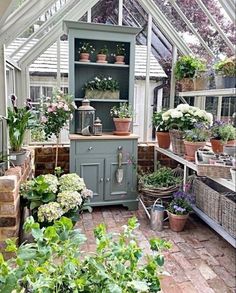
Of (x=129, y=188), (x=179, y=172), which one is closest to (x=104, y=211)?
(x=129, y=188)

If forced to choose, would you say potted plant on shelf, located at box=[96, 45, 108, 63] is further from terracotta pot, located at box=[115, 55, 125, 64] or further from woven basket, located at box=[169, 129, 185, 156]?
woven basket, located at box=[169, 129, 185, 156]

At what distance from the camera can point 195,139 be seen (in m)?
2.63

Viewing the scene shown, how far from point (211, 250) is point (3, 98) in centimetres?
225

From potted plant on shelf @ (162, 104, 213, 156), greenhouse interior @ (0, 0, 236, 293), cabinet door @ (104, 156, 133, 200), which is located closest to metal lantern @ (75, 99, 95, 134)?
greenhouse interior @ (0, 0, 236, 293)

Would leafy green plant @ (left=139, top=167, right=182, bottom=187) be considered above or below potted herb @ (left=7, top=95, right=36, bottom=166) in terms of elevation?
below

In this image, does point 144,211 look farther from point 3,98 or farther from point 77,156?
point 3,98

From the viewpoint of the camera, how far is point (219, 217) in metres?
2.47

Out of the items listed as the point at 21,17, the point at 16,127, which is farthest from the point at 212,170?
the point at 21,17

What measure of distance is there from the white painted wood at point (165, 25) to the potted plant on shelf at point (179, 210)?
1.87m

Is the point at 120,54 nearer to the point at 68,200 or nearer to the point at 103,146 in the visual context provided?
the point at 103,146

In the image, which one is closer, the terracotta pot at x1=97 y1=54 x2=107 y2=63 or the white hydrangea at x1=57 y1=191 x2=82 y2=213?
the white hydrangea at x1=57 y1=191 x2=82 y2=213

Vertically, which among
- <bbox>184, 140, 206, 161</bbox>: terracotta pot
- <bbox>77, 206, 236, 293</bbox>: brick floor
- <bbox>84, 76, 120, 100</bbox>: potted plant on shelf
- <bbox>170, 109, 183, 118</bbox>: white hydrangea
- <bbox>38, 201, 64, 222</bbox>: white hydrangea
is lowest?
<bbox>77, 206, 236, 293</bbox>: brick floor

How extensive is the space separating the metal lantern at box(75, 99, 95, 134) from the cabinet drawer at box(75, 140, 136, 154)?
0.22 metres

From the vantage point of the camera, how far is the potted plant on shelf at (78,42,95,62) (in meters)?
3.23
